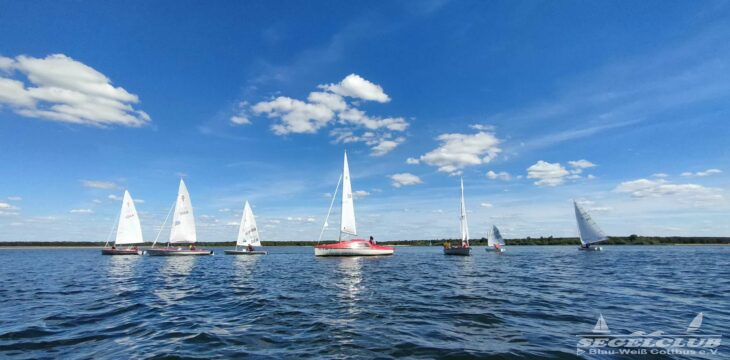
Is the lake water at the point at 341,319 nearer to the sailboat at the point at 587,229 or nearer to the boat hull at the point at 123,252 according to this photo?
the boat hull at the point at 123,252

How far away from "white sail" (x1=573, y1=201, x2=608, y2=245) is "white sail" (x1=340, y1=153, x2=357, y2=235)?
54.8 meters

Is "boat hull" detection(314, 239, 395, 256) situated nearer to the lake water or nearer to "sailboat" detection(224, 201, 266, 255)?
"sailboat" detection(224, 201, 266, 255)

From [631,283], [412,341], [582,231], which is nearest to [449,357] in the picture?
[412,341]

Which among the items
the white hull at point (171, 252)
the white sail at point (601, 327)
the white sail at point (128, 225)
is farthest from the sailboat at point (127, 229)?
the white sail at point (601, 327)

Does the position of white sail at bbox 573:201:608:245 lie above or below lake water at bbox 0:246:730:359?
above

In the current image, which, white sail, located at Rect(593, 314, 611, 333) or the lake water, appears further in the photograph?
white sail, located at Rect(593, 314, 611, 333)

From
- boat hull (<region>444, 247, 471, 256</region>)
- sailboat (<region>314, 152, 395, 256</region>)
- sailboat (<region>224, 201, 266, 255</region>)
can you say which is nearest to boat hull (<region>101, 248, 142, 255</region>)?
sailboat (<region>224, 201, 266, 255</region>)

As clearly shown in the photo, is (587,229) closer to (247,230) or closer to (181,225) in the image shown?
(247,230)

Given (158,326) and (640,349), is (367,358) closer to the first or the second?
(640,349)

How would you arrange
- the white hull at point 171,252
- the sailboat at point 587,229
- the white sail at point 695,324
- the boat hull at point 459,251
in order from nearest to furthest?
the white sail at point 695,324 → the boat hull at point 459,251 → the white hull at point 171,252 → the sailboat at point 587,229

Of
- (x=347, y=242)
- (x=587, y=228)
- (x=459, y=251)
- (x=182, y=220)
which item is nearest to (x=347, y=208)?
(x=347, y=242)

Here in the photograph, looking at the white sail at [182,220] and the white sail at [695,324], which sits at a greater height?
the white sail at [182,220]

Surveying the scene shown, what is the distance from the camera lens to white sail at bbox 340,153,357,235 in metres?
58.3

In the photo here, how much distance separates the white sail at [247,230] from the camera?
244 ft
